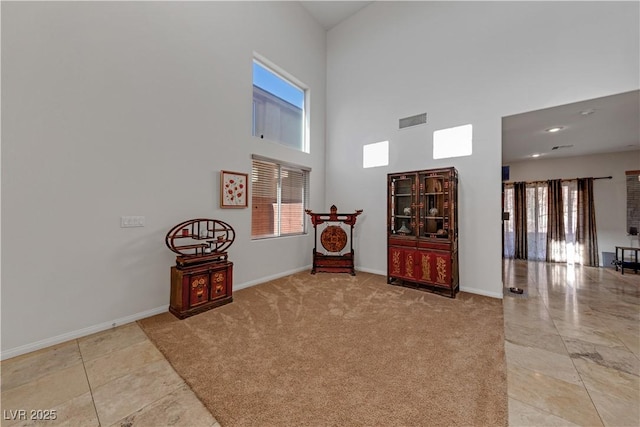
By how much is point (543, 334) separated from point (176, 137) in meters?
4.82

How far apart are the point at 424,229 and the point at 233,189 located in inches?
123

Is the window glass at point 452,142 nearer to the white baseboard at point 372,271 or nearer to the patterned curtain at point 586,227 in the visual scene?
the white baseboard at point 372,271

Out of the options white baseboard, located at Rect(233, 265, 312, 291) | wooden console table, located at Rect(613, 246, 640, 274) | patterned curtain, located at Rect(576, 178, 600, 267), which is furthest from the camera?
patterned curtain, located at Rect(576, 178, 600, 267)

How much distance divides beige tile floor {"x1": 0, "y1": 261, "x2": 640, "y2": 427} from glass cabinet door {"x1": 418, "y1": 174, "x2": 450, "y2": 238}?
1431mm

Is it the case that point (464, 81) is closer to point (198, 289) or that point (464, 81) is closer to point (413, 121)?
point (413, 121)

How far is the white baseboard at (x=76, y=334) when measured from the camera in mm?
2139

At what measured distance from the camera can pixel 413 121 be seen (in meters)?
4.33

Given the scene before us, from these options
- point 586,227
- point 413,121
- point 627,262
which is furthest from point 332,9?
point 627,262

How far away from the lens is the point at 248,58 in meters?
4.04

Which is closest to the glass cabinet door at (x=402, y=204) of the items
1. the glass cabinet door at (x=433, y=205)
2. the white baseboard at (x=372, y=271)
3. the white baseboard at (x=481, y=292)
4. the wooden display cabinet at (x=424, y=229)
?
the wooden display cabinet at (x=424, y=229)

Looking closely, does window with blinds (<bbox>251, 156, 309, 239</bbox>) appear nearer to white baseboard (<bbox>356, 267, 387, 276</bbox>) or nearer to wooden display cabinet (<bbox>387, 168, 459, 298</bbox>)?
white baseboard (<bbox>356, 267, 387, 276</bbox>)

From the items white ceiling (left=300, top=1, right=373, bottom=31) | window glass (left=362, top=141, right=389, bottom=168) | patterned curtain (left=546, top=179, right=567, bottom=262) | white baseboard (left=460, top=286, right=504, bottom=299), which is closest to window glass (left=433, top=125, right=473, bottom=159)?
window glass (left=362, top=141, right=389, bottom=168)

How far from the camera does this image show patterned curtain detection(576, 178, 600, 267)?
6043 millimetres

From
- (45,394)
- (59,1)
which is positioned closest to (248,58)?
(59,1)
